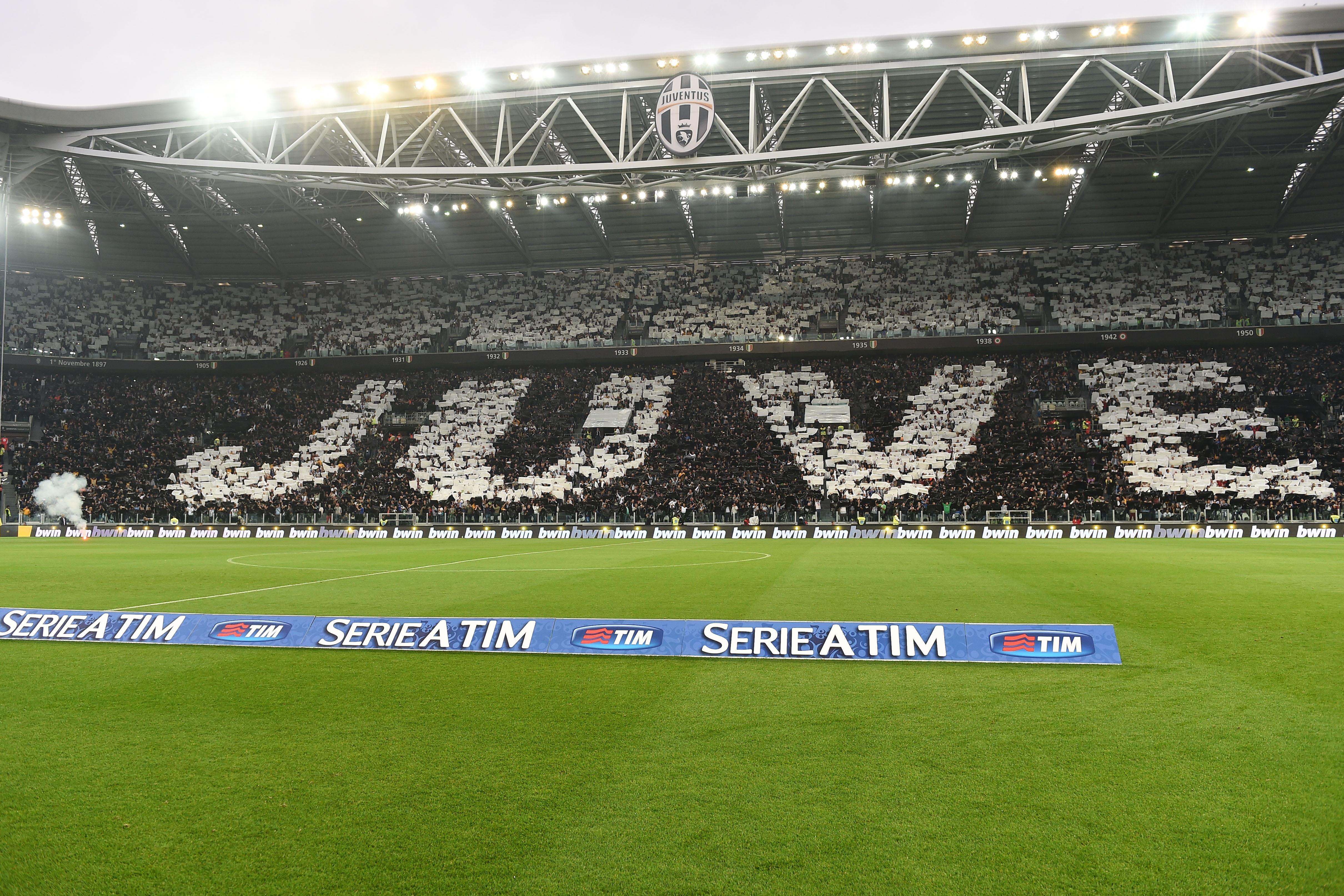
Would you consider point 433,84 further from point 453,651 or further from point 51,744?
point 51,744

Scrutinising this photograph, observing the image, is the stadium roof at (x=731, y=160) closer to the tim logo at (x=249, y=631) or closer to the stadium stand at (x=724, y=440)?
the stadium stand at (x=724, y=440)

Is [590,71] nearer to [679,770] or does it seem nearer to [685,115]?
[685,115]

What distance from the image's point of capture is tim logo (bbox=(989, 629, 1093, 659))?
9.12 metres

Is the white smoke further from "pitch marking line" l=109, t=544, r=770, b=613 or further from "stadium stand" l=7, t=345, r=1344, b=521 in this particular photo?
"pitch marking line" l=109, t=544, r=770, b=613

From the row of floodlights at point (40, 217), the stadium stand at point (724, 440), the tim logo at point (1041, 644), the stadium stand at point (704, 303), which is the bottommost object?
the tim logo at point (1041, 644)

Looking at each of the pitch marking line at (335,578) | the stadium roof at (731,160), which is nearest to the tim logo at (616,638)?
the pitch marking line at (335,578)

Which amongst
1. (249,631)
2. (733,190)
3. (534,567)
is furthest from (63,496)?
(249,631)

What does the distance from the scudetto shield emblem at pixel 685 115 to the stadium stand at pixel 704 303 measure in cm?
2448

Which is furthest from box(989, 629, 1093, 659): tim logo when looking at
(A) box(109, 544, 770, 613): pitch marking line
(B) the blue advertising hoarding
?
(A) box(109, 544, 770, 613): pitch marking line

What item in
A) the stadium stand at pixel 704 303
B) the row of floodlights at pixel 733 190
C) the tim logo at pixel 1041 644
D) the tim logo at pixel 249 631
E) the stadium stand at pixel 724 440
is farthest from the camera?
the stadium stand at pixel 704 303

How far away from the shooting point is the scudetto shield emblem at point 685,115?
97.0ft

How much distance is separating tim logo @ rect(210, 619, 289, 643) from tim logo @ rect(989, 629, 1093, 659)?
8.64 meters

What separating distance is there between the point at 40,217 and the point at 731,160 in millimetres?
42288

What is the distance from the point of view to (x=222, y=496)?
161ft
